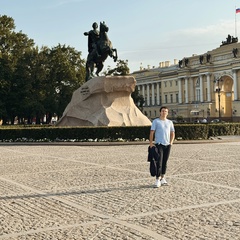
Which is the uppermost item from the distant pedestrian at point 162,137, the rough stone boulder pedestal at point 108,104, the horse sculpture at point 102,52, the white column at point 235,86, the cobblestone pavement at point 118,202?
the white column at point 235,86

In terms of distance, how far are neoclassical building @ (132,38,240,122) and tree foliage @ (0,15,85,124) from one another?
140 ft

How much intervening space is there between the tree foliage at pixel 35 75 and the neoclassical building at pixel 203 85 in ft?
140

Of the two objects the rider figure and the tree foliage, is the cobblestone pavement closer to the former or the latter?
the rider figure

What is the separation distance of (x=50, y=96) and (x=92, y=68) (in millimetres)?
29751

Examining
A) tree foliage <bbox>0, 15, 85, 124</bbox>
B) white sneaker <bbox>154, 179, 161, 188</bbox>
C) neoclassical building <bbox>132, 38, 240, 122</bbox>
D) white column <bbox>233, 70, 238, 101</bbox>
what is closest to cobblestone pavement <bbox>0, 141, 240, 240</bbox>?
white sneaker <bbox>154, 179, 161, 188</bbox>

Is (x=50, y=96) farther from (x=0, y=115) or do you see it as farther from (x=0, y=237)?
(x=0, y=237)

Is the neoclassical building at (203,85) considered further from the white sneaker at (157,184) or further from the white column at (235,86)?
the white sneaker at (157,184)

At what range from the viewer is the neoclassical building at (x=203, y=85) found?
9944 cm

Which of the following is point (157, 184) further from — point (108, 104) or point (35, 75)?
point (35, 75)

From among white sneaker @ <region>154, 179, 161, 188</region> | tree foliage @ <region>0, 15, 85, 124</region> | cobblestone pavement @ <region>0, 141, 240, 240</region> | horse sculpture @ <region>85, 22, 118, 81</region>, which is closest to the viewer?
cobblestone pavement @ <region>0, 141, 240, 240</region>

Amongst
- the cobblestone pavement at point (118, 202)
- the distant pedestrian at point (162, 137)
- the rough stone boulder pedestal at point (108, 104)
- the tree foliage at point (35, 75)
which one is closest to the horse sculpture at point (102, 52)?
the rough stone boulder pedestal at point (108, 104)

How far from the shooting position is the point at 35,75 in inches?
2302

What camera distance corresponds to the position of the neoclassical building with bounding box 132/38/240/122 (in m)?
99.4

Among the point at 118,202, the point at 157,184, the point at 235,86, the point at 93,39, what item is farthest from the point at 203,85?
the point at 118,202
